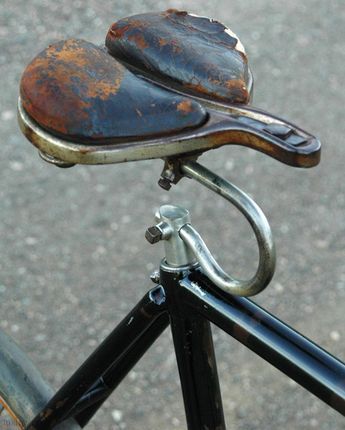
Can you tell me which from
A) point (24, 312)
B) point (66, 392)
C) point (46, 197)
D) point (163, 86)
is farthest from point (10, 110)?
point (163, 86)

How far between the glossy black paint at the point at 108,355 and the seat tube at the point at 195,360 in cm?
4

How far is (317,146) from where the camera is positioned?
0.98m

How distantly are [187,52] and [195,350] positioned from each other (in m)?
0.43

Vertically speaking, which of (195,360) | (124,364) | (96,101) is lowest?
(124,364)

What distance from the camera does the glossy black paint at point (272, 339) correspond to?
3.59 feet

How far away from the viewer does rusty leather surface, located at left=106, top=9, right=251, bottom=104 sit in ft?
3.58

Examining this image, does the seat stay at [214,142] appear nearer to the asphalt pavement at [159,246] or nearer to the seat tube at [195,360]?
the seat tube at [195,360]

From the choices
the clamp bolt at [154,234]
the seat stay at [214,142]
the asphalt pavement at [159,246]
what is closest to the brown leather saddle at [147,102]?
the seat stay at [214,142]

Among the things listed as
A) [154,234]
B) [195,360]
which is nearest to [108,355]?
[195,360]

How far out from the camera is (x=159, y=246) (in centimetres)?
280

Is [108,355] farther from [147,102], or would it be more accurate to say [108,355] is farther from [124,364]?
[147,102]

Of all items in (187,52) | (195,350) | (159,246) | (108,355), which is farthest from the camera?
(159,246)

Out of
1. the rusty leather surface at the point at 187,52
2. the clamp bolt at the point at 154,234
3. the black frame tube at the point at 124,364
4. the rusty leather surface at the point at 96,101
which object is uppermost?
the rusty leather surface at the point at 187,52

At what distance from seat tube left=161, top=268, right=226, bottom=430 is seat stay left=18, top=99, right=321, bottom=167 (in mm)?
243
